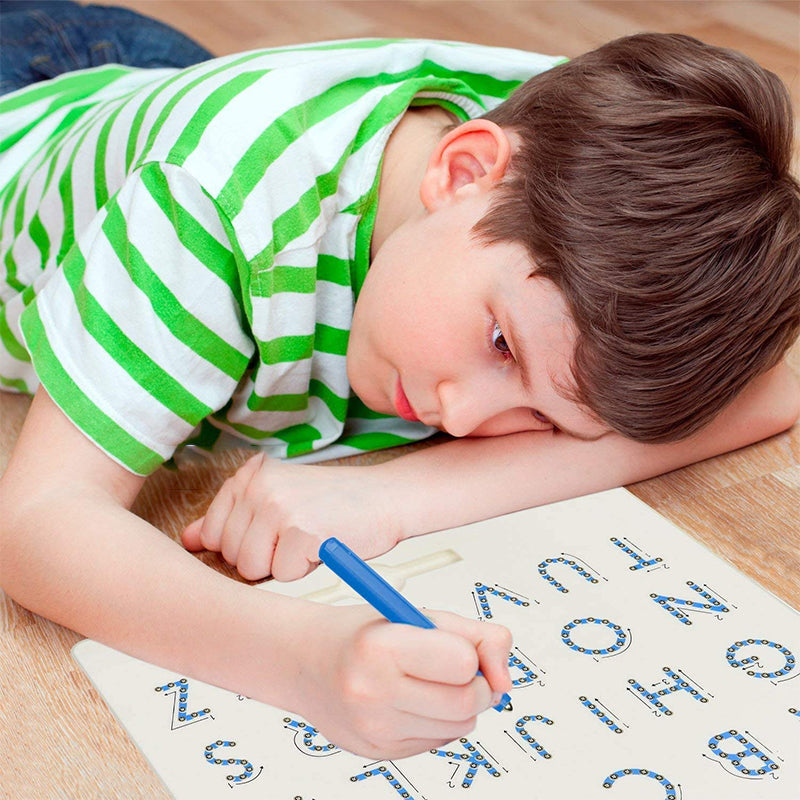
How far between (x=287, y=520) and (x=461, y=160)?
259mm

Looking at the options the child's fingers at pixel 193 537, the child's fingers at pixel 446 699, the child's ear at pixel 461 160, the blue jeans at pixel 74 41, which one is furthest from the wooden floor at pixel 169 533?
the blue jeans at pixel 74 41

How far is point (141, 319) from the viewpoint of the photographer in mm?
666

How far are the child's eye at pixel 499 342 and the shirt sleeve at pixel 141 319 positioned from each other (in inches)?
6.6

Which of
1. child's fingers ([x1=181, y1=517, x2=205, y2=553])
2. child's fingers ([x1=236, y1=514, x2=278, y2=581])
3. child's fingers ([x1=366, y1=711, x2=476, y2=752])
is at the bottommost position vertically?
child's fingers ([x1=181, y1=517, x2=205, y2=553])

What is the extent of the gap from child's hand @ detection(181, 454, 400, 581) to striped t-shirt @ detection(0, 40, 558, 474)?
5 centimetres

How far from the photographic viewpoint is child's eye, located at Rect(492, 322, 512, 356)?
65cm

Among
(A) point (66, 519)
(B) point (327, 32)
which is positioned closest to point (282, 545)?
(A) point (66, 519)

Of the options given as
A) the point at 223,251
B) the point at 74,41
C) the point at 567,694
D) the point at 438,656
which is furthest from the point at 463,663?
the point at 74,41

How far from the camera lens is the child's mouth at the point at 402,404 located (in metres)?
0.71

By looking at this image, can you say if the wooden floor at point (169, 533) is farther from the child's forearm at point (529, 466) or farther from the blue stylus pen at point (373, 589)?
the blue stylus pen at point (373, 589)

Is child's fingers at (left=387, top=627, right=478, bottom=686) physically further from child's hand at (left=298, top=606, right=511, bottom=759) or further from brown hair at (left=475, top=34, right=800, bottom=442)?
brown hair at (left=475, top=34, right=800, bottom=442)

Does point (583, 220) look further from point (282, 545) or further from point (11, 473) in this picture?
point (11, 473)

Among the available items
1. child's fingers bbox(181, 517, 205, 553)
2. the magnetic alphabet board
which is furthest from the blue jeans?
the magnetic alphabet board

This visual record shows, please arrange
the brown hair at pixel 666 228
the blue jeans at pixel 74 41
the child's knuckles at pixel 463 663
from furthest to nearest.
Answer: the blue jeans at pixel 74 41 < the brown hair at pixel 666 228 < the child's knuckles at pixel 463 663
